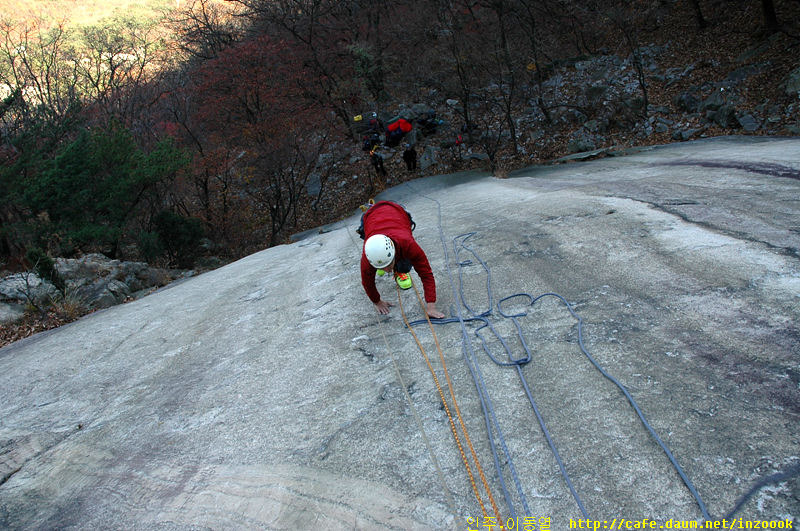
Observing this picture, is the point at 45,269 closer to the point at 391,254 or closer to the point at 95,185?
the point at 95,185

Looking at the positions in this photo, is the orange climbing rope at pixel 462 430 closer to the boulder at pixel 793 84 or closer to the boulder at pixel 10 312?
the boulder at pixel 10 312

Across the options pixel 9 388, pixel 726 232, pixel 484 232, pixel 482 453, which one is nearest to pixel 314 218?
pixel 484 232

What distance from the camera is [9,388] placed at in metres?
4.41

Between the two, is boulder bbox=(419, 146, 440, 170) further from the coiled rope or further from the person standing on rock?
the person standing on rock

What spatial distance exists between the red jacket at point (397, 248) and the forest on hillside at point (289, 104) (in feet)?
31.8

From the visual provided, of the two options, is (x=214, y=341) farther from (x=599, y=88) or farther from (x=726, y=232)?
(x=599, y=88)

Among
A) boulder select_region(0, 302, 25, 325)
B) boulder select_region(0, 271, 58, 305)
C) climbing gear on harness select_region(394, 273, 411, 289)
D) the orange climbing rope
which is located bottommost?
the orange climbing rope

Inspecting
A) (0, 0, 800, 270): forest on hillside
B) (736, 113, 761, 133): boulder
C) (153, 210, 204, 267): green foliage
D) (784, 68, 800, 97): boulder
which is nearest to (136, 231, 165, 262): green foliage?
(0, 0, 800, 270): forest on hillside

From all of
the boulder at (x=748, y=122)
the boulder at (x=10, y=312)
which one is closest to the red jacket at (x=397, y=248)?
the boulder at (x=10, y=312)

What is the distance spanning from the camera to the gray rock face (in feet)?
7.70

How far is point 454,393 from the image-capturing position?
10.1 ft

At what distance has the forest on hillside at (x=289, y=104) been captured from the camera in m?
11.4

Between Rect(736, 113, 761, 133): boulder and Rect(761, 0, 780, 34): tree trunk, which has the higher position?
Rect(761, 0, 780, 34): tree trunk

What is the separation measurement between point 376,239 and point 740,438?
2531 mm
